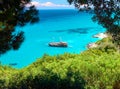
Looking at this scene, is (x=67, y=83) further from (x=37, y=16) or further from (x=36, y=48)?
(x=36, y=48)

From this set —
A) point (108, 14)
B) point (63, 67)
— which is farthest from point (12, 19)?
point (63, 67)

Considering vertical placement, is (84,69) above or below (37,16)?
below

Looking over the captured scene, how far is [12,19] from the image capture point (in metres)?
12.0

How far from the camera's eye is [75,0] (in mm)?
11406

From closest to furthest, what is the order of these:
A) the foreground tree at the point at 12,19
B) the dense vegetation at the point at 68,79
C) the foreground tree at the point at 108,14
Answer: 1. the foreground tree at the point at 108,14
2. the foreground tree at the point at 12,19
3. the dense vegetation at the point at 68,79

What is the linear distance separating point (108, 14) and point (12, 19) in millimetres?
3211

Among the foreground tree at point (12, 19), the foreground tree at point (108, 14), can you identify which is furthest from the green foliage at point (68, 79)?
the foreground tree at point (108, 14)

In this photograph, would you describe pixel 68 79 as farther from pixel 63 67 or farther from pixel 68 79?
pixel 63 67

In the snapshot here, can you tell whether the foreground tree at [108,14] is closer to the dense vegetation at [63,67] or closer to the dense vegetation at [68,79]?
the dense vegetation at [63,67]

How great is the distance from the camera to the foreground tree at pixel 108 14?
1088 cm

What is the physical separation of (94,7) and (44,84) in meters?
4.93

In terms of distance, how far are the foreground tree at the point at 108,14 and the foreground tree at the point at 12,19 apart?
6.62ft

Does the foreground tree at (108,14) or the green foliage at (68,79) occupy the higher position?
the foreground tree at (108,14)

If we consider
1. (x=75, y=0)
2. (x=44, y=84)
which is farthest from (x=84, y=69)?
(x=75, y=0)
